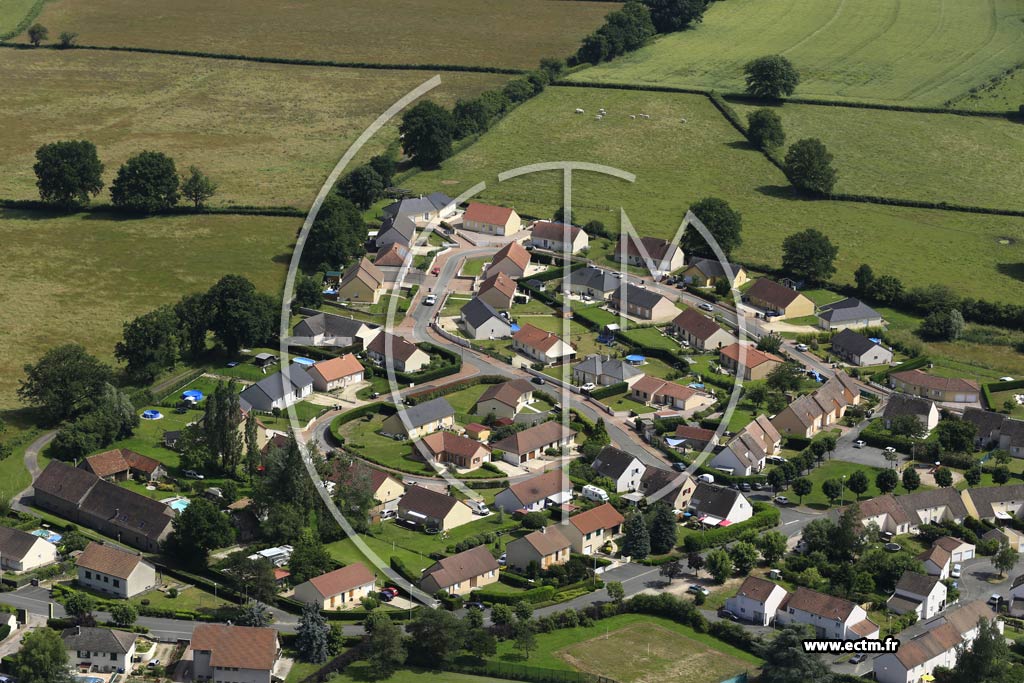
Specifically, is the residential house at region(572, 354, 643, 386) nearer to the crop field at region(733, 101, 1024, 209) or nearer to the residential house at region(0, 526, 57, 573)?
the residential house at region(0, 526, 57, 573)

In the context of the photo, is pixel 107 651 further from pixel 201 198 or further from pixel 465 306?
pixel 201 198

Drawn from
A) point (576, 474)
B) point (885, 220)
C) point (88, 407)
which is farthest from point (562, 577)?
point (885, 220)

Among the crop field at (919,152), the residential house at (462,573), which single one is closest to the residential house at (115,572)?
the residential house at (462,573)

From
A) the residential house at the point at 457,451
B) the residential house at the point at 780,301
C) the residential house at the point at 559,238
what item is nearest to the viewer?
the residential house at the point at 457,451

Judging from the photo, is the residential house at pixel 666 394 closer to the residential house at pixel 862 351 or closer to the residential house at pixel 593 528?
the residential house at pixel 862 351

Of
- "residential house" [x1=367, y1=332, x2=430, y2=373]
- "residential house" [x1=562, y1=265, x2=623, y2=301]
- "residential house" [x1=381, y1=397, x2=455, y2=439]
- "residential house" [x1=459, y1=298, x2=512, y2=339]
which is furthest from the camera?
"residential house" [x1=562, y1=265, x2=623, y2=301]

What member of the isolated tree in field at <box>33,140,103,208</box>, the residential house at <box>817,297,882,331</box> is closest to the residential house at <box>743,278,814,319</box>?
the residential house at <box>817,297,882,331</box>
